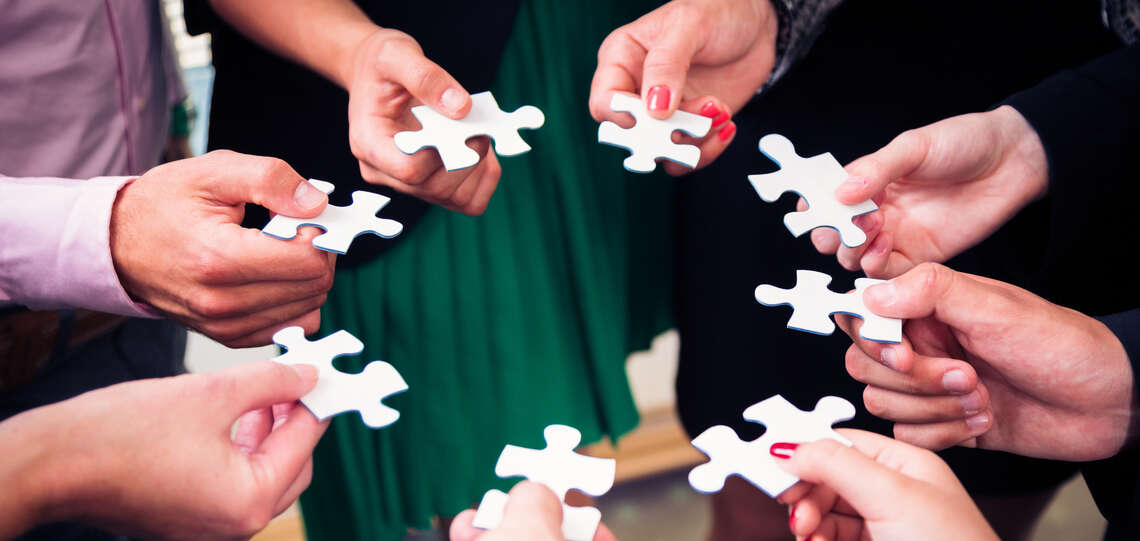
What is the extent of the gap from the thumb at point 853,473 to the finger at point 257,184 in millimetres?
705

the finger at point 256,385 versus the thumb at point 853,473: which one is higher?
the finger at point 256,385

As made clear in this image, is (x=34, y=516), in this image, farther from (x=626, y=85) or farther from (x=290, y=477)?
(x=626, y=85)

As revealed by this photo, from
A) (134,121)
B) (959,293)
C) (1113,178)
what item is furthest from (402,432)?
(1113,178)

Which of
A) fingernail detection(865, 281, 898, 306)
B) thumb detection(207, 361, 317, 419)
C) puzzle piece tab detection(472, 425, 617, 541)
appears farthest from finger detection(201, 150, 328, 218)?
fingernail detection(865, 281, 898, 306)

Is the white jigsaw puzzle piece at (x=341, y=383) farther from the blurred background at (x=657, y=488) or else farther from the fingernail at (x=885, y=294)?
the blurred background at (x=657, y=488)

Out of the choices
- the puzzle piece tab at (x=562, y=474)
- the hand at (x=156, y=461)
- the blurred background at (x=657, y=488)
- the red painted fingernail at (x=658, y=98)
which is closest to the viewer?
the hand at (x=156, y=461)

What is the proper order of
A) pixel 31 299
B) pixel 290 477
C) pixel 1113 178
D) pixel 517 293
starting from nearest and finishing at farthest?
1. pixel 290 477
2. pixel 31 299
3. pixel 1113 178
4. pixel 517 293

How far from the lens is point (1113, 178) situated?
1.06 m

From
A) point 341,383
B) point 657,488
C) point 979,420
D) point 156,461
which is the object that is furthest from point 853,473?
point 657,488

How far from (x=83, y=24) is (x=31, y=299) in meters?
0.41

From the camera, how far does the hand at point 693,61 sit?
3.80 feet

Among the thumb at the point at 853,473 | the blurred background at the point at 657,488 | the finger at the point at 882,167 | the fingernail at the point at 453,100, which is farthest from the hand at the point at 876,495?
the blurred background at the point at 657,488

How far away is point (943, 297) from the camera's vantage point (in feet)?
2.90

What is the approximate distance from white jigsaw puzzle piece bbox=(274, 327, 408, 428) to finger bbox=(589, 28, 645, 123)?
0.56 m
